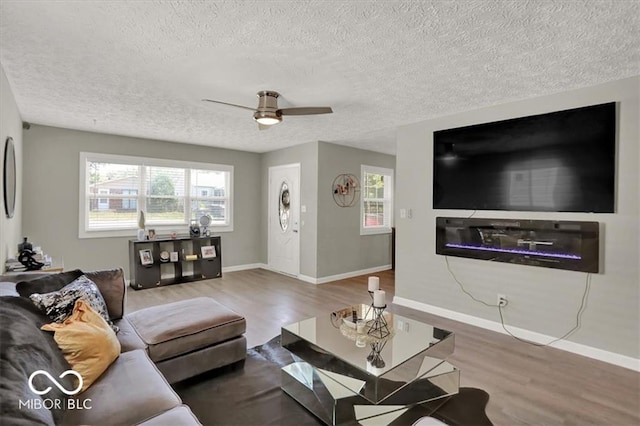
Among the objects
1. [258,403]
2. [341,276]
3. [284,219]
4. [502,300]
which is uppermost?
[284,219]

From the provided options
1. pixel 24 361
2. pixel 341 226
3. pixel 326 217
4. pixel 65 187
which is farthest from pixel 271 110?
pixel 65 187

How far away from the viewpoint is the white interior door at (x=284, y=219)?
6129mm

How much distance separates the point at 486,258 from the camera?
3607 millimetres

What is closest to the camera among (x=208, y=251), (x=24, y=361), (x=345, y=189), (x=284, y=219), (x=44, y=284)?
(x=24, y=361)

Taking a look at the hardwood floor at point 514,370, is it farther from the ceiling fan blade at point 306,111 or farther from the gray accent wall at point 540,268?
the ceiling fan blade at point 306,111

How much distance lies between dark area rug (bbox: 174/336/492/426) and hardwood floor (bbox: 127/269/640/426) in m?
0.16

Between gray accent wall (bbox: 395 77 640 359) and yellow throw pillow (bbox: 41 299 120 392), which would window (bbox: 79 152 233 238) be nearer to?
gray accent wall (bbox: 395 77 640 359)

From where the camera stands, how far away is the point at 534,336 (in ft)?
10.8

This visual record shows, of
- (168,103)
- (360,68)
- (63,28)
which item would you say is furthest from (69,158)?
(360,68)

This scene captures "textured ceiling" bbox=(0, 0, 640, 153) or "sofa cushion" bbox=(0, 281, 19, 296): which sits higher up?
"textured ceiling" bbox=(0, 0, 640, 153)

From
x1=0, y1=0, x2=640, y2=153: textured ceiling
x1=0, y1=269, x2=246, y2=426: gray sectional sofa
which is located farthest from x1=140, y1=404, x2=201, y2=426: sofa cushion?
x1=0, y1=0, x2=640, y2=153: textured ceiling

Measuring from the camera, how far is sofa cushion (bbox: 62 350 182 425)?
4.55 ft

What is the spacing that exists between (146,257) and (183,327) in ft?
10.9

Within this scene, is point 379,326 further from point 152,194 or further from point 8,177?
point 152,194
